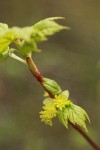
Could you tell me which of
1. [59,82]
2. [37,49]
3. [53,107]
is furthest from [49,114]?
[59,82]

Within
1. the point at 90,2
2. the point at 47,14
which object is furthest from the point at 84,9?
the point at 47,14

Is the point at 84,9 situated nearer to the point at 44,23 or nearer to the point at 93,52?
the point at 93,52

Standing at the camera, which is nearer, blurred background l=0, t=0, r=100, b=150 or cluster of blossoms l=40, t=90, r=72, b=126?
cluster of blossoms l=40, t=90, r=72, b=126

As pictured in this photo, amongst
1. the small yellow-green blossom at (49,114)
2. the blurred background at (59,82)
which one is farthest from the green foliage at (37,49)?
the blurred background at (59,82)

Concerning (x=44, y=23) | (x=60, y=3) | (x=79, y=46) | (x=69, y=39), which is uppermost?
(x=60, y=3)

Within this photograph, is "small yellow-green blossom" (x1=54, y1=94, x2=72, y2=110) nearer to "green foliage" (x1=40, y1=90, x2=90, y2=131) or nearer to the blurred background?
"green foliage" (x1=40, y1=90, x2=90, y2=131)

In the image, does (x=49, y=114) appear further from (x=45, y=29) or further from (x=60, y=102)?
(x=45, y=29)

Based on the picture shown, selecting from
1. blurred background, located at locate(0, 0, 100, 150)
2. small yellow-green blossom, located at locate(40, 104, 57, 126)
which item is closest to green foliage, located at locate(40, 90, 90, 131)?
small yellow-green blossom, located at locate(40, 104, 57, 126)

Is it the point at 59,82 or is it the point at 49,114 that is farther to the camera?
the point at 59,82

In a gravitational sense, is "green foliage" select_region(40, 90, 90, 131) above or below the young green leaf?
below
